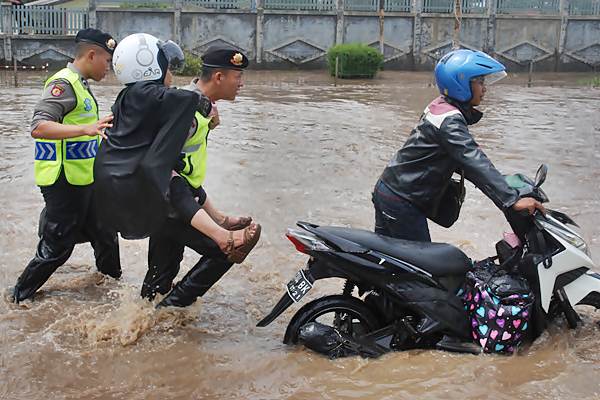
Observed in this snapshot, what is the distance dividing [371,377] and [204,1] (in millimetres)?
26121

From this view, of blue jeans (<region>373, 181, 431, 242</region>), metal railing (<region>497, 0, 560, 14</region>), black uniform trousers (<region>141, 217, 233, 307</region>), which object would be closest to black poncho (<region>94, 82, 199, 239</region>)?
black uniform trousers (<region>141, 217, 233, 307</region>)

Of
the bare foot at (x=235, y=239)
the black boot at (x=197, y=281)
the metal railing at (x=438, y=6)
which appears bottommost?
the black boot at (x=197, y=281)

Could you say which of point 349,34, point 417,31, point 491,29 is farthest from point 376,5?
point 491,29

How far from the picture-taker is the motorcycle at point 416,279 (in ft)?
13.3

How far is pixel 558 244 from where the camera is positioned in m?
4.04

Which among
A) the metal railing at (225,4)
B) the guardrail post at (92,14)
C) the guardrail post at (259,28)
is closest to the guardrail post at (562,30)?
the guardrail post at (259,28)

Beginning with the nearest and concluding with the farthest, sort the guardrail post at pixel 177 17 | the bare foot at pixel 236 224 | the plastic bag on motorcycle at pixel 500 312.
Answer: the plastic bag on motorcycle at pixel 500 312, the bare foot at pixel 236 224, the guardrail post at pixel 177 17

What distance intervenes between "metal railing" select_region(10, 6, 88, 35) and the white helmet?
24.0 metres

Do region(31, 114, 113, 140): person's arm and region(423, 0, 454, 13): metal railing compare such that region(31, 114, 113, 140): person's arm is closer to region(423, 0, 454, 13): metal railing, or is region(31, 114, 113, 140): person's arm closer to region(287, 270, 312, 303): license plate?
region(287, 270, 312, 303): license plate

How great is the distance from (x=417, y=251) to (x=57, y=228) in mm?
2386

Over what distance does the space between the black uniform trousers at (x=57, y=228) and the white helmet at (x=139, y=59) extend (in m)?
1.07

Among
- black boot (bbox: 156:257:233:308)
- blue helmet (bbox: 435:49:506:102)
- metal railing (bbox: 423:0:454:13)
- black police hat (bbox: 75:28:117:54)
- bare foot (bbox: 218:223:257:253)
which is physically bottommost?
black boot (bbox: 156:257:233:308)

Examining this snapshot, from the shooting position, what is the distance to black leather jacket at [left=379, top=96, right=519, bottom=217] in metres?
3.97

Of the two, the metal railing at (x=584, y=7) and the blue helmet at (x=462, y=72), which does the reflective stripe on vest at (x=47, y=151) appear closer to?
the blue helmet at (x=462, y=72)
